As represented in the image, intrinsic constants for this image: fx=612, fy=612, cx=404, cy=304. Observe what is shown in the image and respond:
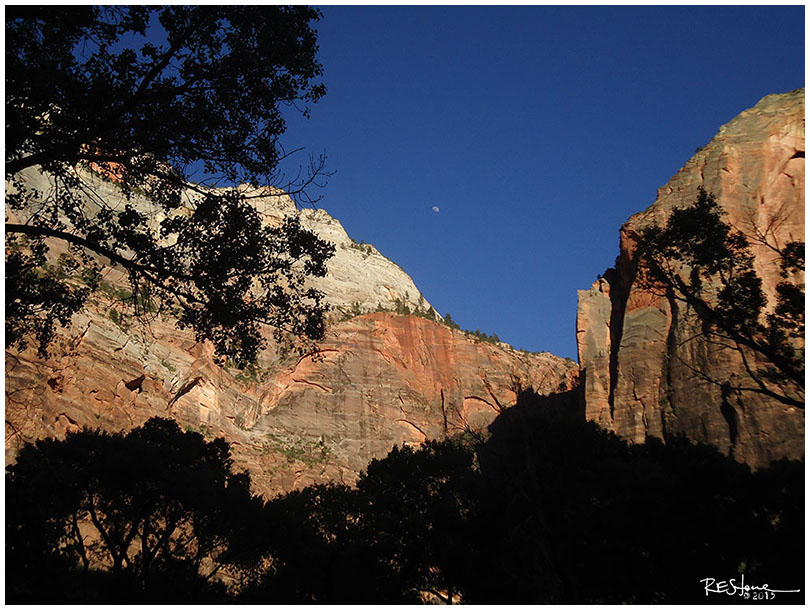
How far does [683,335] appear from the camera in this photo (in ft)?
143

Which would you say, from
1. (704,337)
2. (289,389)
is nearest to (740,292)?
(704,337)

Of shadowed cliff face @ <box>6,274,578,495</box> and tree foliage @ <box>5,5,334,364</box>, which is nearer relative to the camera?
tree foliage @ <box>5,5,334,364</box>

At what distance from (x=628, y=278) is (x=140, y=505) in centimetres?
4279

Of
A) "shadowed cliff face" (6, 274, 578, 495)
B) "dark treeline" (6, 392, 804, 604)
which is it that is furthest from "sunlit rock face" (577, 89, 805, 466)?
"dark treeline" (6, 392, 804, 604)

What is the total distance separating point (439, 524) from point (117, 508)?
1139cm

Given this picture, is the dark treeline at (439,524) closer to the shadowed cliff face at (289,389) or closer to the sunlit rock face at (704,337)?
the shadowed cliff face at (289,389)

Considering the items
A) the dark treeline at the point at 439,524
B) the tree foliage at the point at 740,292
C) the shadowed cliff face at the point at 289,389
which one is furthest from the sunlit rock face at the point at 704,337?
the tree foliage at the point at 740,292

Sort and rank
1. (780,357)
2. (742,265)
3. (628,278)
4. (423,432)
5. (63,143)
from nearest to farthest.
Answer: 1. (63,143)
2. (780,357)
3. (742,265)
4. (628,278)
5. (423,432)

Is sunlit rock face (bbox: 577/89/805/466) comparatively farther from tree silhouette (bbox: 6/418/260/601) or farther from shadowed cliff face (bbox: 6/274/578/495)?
tree silhouette (bbox: 6/418/260/601)

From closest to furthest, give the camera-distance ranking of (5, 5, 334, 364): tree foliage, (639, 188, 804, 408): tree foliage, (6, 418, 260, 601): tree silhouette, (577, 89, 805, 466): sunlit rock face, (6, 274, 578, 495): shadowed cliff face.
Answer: (5, 5, 334, 364): tree foliage → (6, 418, 260, 601): tree silhouette → (639, 188, 804, 408): tree foliage → (577, 89, 805, 466): sunlit rock face → (6, 274, 578, 495): shadowed cliff face

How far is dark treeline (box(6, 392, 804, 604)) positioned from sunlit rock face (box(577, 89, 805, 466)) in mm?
→ 16612

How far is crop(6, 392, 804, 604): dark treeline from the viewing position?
15555mm

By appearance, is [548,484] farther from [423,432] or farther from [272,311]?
[423,432]

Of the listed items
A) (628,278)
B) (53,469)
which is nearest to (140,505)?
(53,469)
